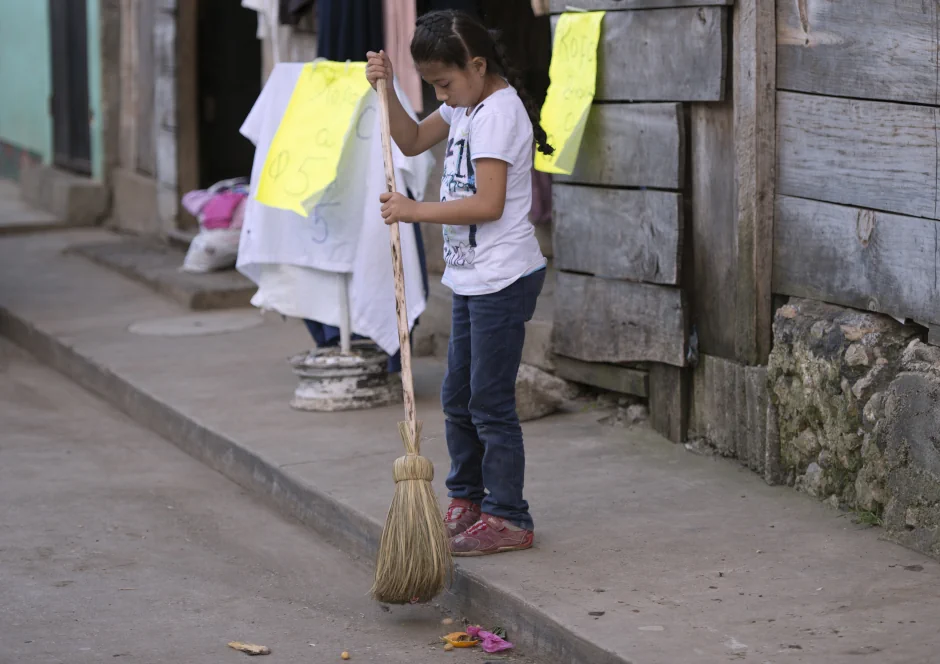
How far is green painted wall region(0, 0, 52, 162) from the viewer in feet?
46.7

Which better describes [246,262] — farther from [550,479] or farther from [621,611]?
[621,611]

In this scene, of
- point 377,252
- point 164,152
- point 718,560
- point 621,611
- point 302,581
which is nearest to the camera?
point 621,611

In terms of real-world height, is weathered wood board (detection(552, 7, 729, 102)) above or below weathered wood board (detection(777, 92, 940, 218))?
above

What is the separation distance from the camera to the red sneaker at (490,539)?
421cm

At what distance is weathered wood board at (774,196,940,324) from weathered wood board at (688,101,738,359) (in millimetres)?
247

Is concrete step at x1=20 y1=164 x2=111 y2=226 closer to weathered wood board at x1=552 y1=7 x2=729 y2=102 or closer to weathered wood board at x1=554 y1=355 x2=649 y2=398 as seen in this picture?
weathered wood board at x1=554 y1=355 x2=649 y2=398

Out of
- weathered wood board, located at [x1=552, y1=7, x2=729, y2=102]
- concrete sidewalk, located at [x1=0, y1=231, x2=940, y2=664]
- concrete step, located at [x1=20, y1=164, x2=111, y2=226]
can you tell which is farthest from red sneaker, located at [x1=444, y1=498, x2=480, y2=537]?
concrete step, located at [x1=20, y1=164, x2=111, y2=226]

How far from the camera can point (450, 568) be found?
3.95 metres

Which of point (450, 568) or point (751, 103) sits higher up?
point (751, 103)

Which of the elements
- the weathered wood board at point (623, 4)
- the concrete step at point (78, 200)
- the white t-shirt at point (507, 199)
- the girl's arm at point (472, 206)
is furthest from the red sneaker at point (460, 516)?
the concrete step at point (78, 200)

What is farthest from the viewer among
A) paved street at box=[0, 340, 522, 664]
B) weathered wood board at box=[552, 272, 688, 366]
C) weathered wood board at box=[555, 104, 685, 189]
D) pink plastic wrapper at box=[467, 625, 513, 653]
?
weathered wood board at box=[552, 272, 688, 366]

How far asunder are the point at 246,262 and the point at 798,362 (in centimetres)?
260

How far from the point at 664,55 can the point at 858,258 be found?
1.21 metres

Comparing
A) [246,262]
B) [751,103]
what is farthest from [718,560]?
[246,262]
